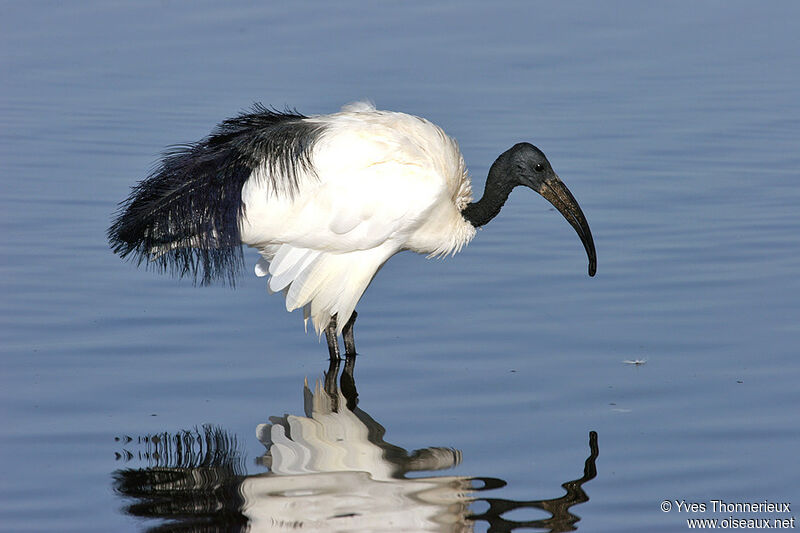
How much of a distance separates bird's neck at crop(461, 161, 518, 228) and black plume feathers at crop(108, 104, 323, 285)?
1.12m

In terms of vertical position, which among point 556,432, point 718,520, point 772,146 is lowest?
point 718,520

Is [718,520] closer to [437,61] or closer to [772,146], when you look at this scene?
[772,146]

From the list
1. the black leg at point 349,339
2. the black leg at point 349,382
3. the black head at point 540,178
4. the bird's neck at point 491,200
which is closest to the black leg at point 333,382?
the black leg at point 349,382

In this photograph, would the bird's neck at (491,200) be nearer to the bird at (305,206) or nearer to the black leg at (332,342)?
the bird at (305,206)

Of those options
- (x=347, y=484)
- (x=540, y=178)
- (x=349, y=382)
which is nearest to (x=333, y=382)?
(x=349, y=382)

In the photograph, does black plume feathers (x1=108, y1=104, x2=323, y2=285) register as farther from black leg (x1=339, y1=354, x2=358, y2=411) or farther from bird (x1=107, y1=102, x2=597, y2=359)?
black leg (x1=339, y1=354, x2=358, y2=411)

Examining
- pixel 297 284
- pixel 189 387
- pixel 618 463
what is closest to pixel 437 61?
pixel 297 284

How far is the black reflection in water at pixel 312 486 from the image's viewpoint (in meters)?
5.97

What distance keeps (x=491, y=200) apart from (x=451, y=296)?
0.74 m

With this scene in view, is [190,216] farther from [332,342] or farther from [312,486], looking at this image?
[312,486]

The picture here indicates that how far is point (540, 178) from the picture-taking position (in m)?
8.74

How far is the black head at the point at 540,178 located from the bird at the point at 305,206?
452 mm

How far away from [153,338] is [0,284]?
1.34 m

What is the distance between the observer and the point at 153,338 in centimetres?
824
